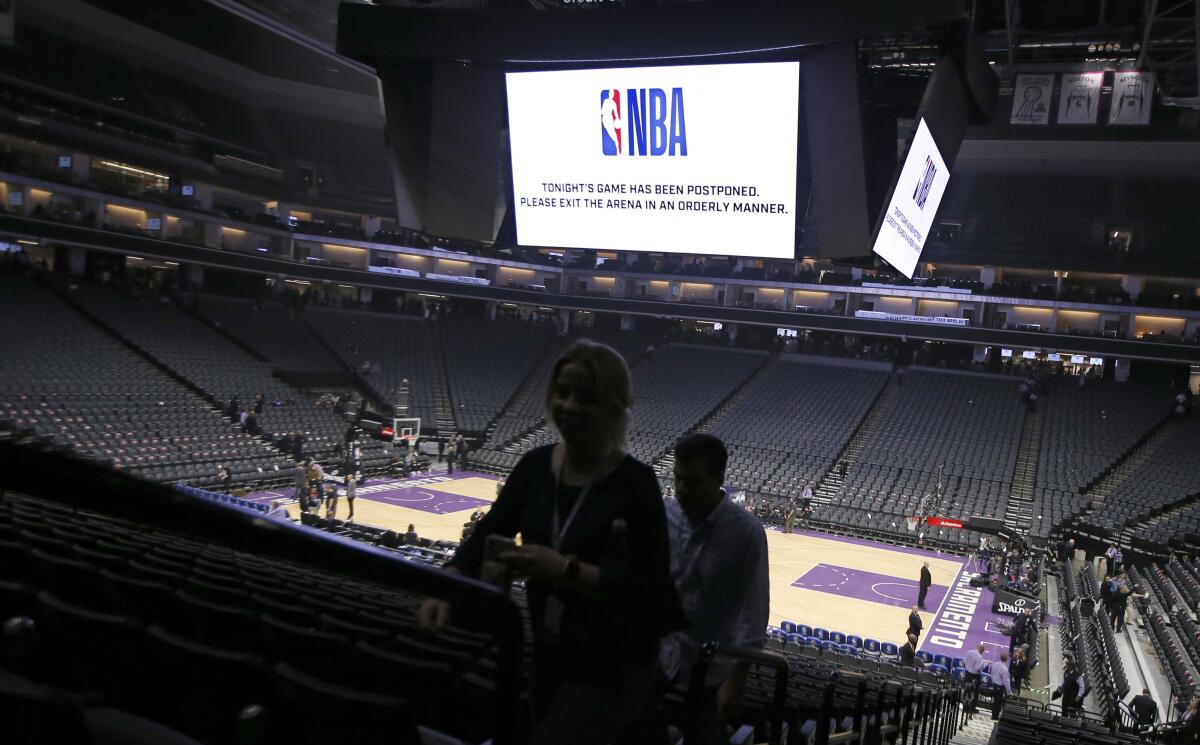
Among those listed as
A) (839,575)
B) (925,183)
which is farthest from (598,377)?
(839,575)

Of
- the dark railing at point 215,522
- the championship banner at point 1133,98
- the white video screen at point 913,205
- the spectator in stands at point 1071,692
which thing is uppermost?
the championship banner at point 1133,98

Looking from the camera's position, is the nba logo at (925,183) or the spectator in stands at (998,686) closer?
the spectator in stands at (998,686)

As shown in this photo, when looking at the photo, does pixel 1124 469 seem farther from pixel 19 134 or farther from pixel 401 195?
pixel 19 134

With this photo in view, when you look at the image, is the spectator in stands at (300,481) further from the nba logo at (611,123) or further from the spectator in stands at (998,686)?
the spectator in stands at (998,686)

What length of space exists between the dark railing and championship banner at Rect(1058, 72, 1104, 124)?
20.7 m

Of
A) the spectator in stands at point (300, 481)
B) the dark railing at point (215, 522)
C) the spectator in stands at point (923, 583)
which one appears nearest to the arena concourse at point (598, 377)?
the dark railing at point (215, 522)

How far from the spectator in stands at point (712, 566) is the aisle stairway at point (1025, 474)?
2367 cm

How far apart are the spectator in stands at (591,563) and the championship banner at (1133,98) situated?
803 inches

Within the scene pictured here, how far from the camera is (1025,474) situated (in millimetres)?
26875

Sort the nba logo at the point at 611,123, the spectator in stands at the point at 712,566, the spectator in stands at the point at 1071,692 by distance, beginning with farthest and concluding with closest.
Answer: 1. the nba logo at the point at 611,123
2. the spectator in stands at the point at 1071,692
3. the spectator in stands at the point at 712,566

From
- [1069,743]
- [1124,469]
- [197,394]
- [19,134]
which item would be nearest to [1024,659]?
[1069,743]

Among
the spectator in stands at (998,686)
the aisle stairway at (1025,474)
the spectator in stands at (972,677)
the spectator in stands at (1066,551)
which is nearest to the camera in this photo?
the spectator in stands at (998,686)

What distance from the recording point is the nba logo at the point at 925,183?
44.7ft

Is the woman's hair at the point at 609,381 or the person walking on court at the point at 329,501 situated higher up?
the woman's hair at the point at 609,381
